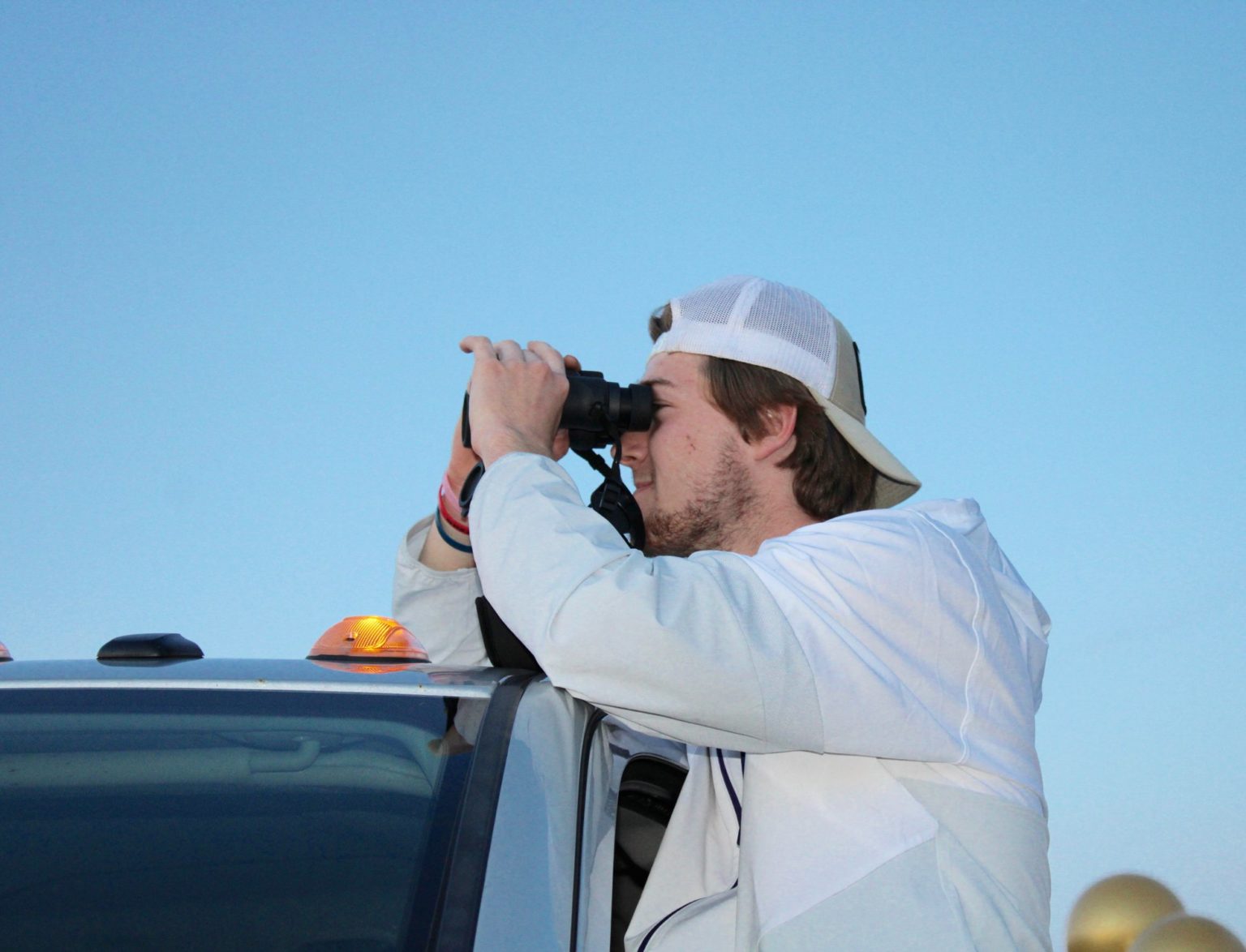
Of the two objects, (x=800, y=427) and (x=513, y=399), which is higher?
(x=513, y=399)

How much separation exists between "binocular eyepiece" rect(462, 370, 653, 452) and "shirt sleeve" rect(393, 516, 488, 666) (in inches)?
19.2

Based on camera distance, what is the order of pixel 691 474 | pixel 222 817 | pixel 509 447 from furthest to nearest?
1. pixel 691 474
2. pixel 509 447
3. pixel 222 817

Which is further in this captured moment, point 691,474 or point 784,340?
point 784,340

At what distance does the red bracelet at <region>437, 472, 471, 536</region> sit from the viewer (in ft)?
8.53

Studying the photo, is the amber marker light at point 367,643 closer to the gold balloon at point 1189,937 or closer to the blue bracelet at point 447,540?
the blue bracelet at point 447,540

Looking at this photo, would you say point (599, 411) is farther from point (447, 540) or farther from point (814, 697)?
point (814, 697)

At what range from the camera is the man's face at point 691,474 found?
8.27 feet

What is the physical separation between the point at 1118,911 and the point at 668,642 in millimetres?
4056

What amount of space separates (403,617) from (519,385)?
30.1 inches

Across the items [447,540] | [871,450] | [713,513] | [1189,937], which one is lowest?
[1189,937]

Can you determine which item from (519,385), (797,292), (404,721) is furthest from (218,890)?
(797,292)

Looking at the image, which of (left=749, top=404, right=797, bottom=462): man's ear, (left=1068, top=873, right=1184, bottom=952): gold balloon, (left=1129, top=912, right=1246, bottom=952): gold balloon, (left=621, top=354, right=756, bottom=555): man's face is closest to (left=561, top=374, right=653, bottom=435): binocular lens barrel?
(left=621, top=354, right=756, bottom=555): man's face

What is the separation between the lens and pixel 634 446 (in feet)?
8.53

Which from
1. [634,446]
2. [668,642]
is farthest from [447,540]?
[668,642]
